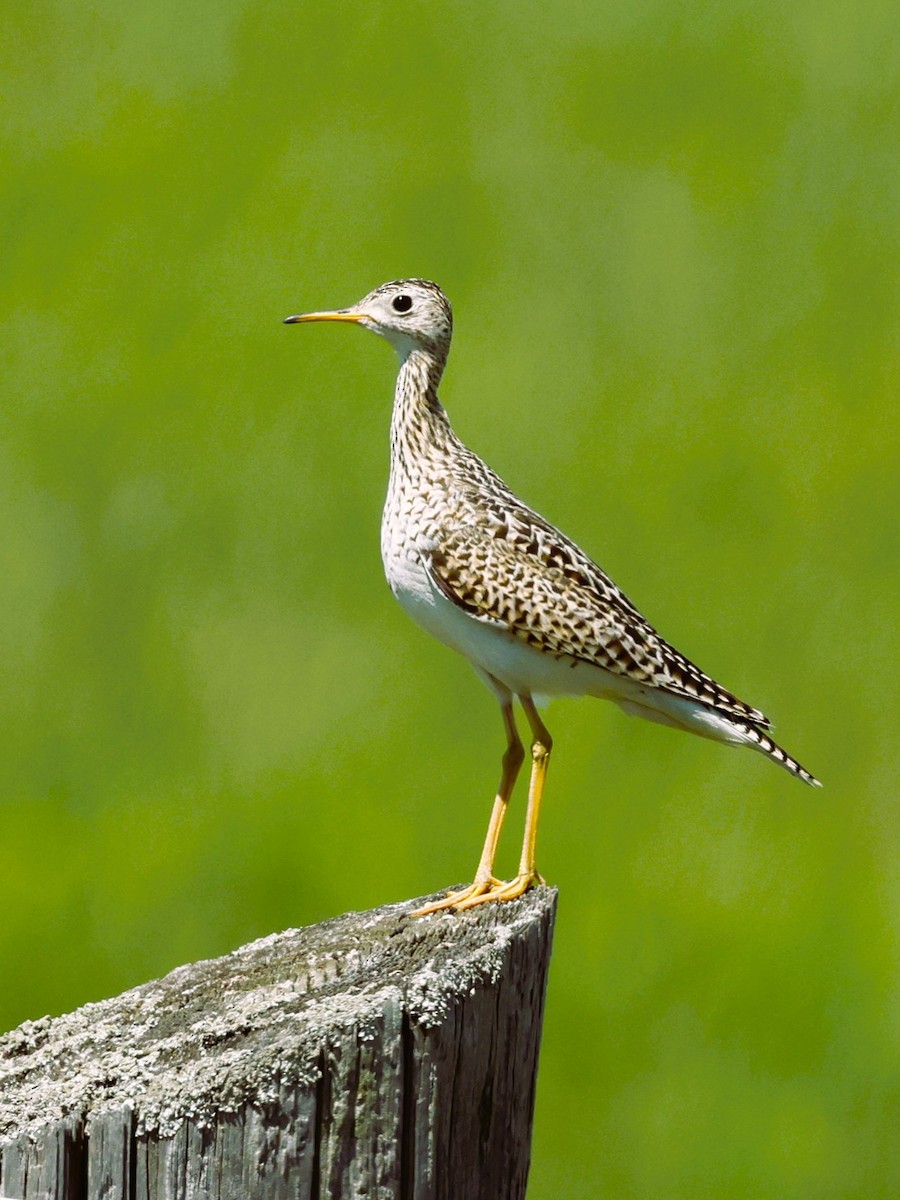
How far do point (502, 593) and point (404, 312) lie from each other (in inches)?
51.8

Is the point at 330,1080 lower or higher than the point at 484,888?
lower

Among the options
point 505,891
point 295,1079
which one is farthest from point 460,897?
point 295,1079

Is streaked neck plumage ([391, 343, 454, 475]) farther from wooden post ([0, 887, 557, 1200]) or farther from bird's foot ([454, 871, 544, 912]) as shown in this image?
wooden post ([0, 887, 557, 1200])

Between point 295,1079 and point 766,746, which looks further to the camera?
point 766,746

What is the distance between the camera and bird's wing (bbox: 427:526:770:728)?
6359 millimetres

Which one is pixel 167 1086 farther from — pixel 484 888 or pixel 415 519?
pixel 415 519

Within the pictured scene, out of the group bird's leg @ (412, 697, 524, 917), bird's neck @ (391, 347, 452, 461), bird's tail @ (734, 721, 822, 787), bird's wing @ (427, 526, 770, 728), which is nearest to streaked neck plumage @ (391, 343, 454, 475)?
bird's neck @ (391, 347, 452, 461)

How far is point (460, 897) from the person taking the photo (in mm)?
5746

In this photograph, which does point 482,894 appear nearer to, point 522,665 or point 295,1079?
point 522,665

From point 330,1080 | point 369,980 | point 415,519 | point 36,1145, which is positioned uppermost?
point 415,519

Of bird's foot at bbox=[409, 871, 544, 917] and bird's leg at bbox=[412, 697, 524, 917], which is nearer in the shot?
bird's foot at bbox=[409, 871, 544, 917]

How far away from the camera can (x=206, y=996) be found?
14.6ft

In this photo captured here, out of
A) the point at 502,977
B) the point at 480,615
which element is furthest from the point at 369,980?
the point at 480,615

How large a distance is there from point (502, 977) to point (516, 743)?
2434mm
